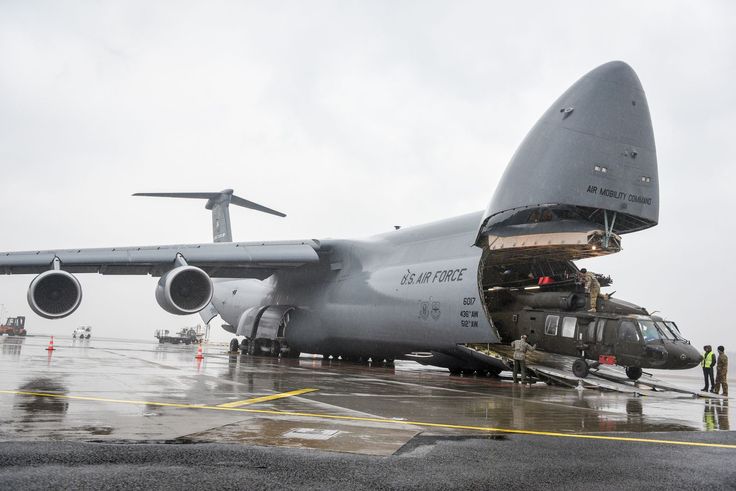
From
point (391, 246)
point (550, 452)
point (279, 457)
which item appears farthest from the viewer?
point (391, 246)

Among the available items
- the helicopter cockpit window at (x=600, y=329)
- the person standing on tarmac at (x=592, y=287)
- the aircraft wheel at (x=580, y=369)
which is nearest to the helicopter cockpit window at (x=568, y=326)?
the person standing on tarmac at (x=592, y=287)

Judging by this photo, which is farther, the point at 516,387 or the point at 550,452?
the point at 516,387

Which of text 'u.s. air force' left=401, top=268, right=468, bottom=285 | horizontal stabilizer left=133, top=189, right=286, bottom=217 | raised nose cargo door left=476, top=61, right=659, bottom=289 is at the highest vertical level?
horizontal stabilizer left=133, top=189, right=286, bottom=217

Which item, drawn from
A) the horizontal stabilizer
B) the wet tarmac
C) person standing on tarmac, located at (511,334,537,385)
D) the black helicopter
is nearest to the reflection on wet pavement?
the wet tarmac

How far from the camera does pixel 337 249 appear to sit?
2075 cm

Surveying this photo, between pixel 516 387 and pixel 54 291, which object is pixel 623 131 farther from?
pixel 54 291

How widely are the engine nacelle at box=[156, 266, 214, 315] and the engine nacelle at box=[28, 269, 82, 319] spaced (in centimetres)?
217

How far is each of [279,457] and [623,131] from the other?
9941mm

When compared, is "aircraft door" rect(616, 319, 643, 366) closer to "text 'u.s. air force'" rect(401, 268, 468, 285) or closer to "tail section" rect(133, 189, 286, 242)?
"text 'u.s. air force'" rect(401, 268, 468, 285)

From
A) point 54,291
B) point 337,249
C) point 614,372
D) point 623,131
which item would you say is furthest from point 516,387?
point 54,291

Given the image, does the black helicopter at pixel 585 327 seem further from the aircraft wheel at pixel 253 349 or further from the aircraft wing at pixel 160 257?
the aircraft wheel at pixel 253 349

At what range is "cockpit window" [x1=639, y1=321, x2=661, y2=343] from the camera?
1351cm

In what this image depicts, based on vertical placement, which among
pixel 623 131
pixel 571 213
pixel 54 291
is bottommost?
pixel 54 291

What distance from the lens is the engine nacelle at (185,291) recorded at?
17.4 m
